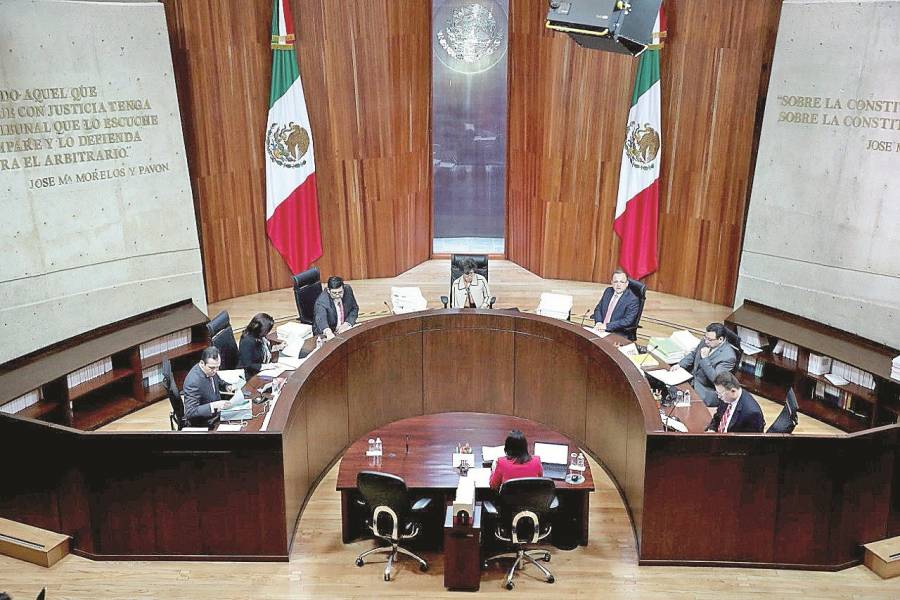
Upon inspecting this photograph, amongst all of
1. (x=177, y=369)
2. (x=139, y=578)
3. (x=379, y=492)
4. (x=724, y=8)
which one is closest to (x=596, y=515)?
(x=379, y=492)

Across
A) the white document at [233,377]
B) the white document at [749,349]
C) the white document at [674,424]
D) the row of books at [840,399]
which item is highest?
the white document at [674,424]

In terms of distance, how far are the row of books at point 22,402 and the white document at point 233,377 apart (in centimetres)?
153

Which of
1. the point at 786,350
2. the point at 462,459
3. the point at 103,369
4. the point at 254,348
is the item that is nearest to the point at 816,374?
the point at 786,350

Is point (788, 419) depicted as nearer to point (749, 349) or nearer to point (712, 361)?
point (712, 361)

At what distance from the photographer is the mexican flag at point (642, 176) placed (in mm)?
9867

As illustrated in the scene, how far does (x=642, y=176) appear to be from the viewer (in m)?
10.2

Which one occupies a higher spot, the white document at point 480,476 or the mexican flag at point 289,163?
the mexican flag at point 289,163

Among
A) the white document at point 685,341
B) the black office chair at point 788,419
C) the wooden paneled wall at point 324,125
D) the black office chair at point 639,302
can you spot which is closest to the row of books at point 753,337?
the black office chair at point 639,302

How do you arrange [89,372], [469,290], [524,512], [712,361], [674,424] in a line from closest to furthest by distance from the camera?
[524,512] → [674,424] → [712,361] → [89,372] → [469,290]

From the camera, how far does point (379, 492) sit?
5230 mm

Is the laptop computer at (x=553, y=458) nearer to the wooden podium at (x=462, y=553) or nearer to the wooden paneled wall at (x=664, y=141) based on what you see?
the wooden podium at (x=462, y=553)

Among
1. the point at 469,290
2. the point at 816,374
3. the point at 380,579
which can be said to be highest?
the point at 469,290

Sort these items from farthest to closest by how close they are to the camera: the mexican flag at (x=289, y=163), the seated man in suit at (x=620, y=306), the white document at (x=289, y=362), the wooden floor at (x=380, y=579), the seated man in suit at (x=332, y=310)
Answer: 1. the mexican flag at (x=289, y=163)
2. the seated man in suit at (x=620, y=306)
3. the seated man in suit at (x=332, y=310)
4. the white document at (x=289, y=362)
5. the wooden floor at (x=380, y=579)

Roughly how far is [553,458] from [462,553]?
3.05 feet
